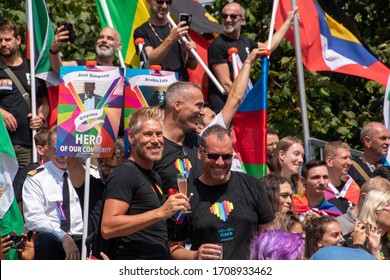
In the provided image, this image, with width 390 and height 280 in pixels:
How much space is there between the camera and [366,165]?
12445 millimetres

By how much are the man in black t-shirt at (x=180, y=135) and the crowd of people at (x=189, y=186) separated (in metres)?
0.01

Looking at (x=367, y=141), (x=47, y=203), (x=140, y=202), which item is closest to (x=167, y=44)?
(x=47, y=203)

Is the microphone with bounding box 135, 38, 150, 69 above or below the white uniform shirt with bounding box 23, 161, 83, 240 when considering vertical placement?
above

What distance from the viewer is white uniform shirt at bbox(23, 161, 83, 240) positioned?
10.0 m

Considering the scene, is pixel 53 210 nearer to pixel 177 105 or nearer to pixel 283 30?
pixel 177 105

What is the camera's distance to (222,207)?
846cm

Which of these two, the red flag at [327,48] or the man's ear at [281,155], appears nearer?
the man's ear at [281,155]

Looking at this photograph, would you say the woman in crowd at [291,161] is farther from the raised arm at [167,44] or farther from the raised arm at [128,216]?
the raised arm at [128,216]

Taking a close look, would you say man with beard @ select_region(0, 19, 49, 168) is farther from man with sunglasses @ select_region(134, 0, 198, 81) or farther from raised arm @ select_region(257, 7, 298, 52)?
raised arm @ select_region(257, 7, 298, 52)

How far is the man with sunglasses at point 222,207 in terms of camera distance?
8.41 metres

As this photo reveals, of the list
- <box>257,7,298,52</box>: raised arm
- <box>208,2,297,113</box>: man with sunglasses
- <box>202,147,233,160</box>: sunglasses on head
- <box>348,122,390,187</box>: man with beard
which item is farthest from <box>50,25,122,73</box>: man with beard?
<box>202,147,233,160</box>: sunglasses on head

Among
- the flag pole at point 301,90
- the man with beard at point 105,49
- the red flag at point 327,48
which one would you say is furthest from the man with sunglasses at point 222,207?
the red flag at point 327,48

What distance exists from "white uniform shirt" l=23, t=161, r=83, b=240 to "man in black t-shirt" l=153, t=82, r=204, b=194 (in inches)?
55.4
